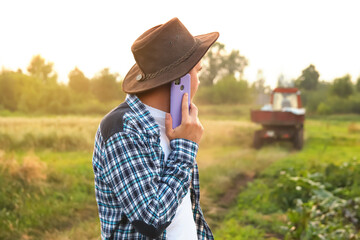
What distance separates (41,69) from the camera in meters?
3.70

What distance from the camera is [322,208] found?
3.68 metres

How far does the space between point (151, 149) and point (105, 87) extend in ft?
10.8

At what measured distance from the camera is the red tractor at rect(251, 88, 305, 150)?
27.3ft

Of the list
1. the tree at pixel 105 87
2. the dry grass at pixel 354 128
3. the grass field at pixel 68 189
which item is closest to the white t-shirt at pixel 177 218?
the grass field at pixel 68 189

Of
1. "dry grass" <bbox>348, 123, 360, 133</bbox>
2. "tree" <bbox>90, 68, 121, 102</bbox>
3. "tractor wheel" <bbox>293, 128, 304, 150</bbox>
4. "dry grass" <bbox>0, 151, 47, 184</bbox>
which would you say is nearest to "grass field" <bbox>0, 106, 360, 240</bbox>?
"dry grass" <bbox>0, 151, 47, 184</bbox>

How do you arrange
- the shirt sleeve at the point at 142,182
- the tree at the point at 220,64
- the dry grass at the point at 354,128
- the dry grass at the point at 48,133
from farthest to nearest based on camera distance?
the dry grass at the point at 354,128 → the tree at the point at 220,64 → the dry grass at the point at 48,133 → the shirt sleeve at the point at 142,182

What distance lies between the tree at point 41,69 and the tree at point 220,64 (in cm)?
342

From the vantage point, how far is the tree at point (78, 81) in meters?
Result: 4.01

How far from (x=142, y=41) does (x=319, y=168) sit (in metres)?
5.67

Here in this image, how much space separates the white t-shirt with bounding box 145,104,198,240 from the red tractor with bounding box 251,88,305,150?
23.4 ft

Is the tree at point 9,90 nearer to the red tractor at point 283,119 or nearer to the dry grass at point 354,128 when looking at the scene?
the red tractor at point 283,119

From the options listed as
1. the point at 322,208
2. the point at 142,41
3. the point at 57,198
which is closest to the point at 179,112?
the point at 142,41

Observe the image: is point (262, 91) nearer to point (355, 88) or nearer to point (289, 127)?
point (289, 127)

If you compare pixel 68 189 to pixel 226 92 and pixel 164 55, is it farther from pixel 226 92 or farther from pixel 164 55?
pixel 226 92
